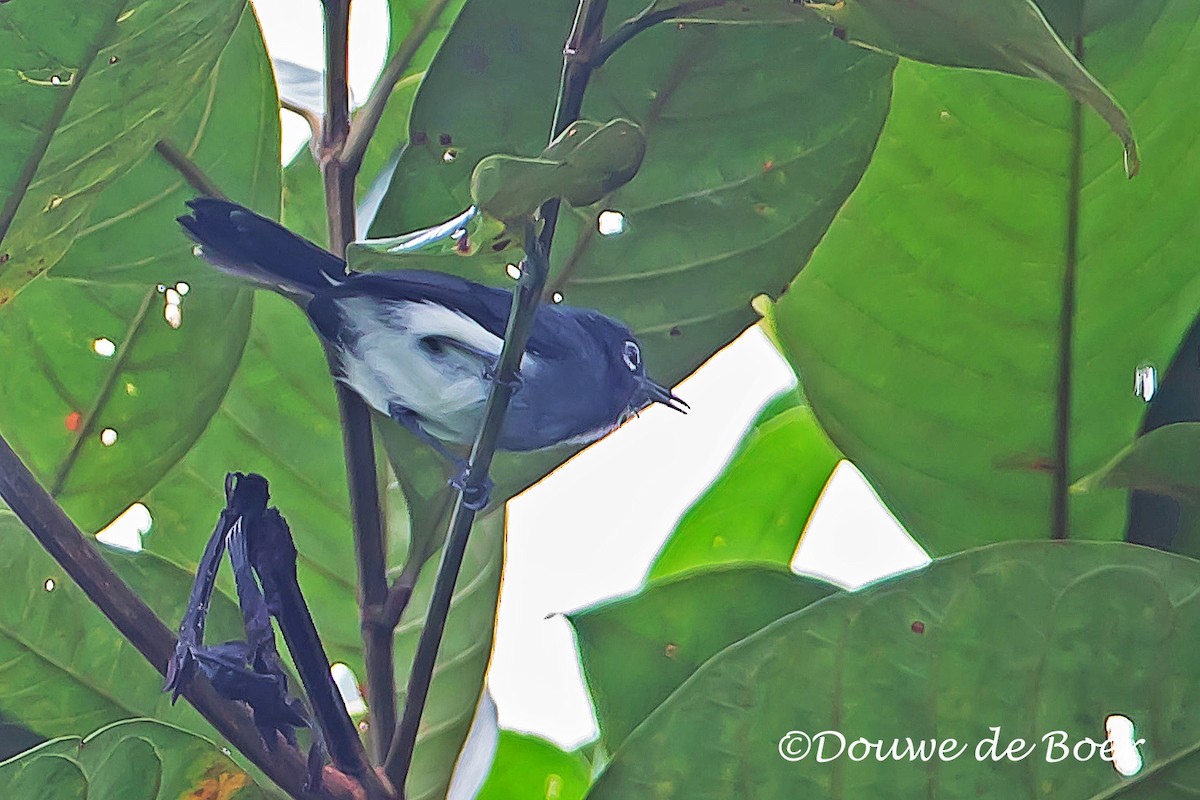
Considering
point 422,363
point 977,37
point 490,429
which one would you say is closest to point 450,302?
point 422,363

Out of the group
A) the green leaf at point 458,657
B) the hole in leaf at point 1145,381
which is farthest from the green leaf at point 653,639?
the hole in leaf at point 1145,381

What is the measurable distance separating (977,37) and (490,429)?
0.19 metres

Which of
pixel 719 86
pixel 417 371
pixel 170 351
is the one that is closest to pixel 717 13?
pixel 719 86

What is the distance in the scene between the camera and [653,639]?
1.77 ft

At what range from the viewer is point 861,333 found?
0.54m

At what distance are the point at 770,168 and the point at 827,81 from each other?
4 centimetres

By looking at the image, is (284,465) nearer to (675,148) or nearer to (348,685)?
(348,685)

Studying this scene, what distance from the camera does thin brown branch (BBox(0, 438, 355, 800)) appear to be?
1.31ft

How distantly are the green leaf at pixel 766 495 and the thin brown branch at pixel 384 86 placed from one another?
24cm

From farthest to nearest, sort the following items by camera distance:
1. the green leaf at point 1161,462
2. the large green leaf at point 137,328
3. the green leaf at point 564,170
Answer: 1. the large green leaf at point 137,328
2. the green leaf at point 1161,462
3. the green leaf at point 564,170

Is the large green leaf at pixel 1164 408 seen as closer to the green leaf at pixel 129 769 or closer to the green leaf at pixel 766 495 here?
the green leaf at pixel 766 495

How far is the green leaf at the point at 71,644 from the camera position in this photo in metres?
0.52

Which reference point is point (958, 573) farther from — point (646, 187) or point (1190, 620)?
point (646, 187)

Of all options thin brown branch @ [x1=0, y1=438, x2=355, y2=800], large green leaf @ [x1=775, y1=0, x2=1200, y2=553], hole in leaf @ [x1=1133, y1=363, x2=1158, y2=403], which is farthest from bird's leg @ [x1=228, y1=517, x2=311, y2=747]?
hole in leaf @ [x1=1133, y1=363, x2=1158, y2=403]
